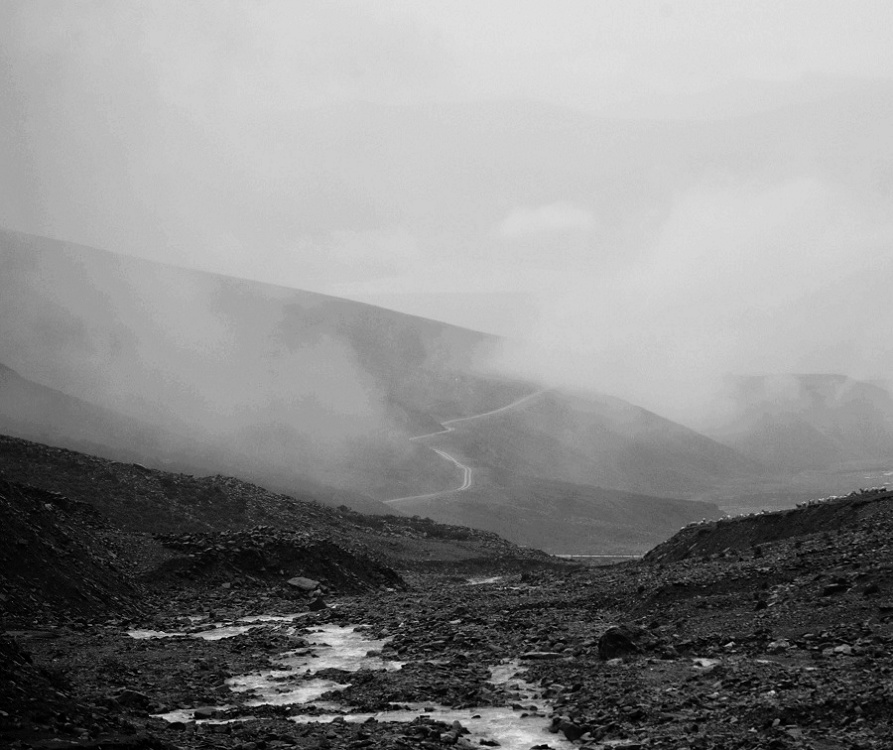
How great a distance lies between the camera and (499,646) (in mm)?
27547

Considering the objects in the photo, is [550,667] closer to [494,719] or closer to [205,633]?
[494,719]

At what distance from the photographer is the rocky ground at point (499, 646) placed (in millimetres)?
17734

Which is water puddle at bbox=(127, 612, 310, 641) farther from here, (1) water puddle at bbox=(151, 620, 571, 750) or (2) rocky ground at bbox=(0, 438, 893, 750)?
(1) water puddle at bbox=(151, 620, 571, 750)

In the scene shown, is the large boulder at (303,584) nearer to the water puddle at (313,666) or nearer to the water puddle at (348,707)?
the water puddle at (313,666)

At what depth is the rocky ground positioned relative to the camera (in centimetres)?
1773

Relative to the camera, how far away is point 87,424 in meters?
130

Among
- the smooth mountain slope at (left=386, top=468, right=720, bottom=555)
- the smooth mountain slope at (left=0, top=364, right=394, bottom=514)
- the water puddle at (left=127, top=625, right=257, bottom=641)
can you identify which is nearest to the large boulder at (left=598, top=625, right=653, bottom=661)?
the water puddle at (left=127, top=625, right=257, bottom=641)

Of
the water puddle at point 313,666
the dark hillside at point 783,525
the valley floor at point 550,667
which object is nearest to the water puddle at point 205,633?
the valley floor at point 550,667

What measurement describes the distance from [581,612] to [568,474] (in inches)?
6600

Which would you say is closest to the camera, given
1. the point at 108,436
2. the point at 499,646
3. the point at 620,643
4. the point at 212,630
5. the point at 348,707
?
the point at 348,707

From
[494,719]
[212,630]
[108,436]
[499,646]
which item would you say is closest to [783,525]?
[499,646]

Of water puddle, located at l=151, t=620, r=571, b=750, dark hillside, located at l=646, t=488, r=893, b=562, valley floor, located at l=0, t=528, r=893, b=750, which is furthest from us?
dark hillside, located at l=646, t=488, r=893, b=562

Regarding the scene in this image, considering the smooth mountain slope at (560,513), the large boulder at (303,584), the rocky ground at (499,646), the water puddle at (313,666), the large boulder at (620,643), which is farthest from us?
the smooth mountain slope at (560,513)

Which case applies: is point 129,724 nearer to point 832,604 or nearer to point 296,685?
point 296,685
